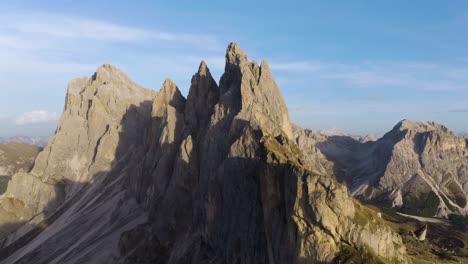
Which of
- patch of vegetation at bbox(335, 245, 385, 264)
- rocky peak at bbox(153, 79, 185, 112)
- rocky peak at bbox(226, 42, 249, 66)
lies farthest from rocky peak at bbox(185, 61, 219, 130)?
patch of vegetation at bbox(335, 245, 385, 264)

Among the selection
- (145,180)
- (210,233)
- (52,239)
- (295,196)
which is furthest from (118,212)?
(295,196)

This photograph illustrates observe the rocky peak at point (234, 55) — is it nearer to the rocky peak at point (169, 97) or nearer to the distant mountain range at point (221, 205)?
the distant mountain range at point (221, 205)

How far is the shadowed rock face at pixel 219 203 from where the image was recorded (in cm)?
6259

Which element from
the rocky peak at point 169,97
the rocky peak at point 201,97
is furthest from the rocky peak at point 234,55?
the rocky peak at point 169,97

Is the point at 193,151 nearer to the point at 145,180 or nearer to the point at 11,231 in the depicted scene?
the point at 145,180

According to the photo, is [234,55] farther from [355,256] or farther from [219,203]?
[355,256]

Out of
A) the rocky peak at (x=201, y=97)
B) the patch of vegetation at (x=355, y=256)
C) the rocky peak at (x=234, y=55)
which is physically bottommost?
the patch of vegetation at (x=355, y=256)

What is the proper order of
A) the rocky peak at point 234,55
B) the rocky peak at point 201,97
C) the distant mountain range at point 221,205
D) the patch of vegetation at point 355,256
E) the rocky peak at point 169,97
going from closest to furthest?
the patch of vegetation at point 355,256 → the distant mountain range at point 221,205 → the rocky peak at point 234,55 → the rocky peak at point 201,97 → the rocky peak at point 169,97

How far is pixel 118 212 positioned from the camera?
527 ft

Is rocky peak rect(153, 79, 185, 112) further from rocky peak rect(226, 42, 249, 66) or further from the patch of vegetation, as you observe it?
the patch of vegetation

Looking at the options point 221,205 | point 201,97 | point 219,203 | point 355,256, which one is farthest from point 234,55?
point 355,256

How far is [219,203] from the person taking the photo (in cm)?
9831

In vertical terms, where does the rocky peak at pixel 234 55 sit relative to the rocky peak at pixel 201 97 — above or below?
above

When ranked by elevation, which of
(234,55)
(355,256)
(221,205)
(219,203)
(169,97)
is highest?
(234,55)
